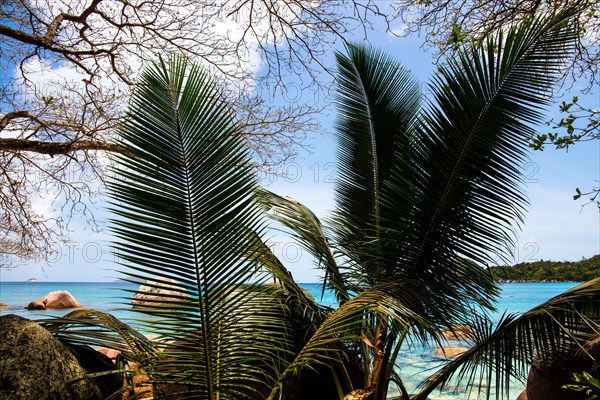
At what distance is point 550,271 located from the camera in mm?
6336

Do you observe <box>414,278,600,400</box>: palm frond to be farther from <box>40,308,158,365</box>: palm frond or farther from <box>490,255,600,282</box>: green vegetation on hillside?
<box>40,308,158,365</box>: palm frond

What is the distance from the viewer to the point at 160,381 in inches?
92.7

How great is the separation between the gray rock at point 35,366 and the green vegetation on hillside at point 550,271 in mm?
3023

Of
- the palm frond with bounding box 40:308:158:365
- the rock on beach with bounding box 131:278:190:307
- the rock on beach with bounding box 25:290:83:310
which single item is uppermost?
the rock on beach with bounding box 131:278:190:307

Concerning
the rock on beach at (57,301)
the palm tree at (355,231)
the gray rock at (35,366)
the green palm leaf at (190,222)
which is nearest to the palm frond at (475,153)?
the palm tree at (355,231)

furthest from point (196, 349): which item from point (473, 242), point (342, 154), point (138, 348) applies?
point (342, 154)

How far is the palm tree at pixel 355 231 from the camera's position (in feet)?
7.43

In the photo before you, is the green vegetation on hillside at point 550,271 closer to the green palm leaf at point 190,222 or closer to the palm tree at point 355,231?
the palm tree at point 355,231

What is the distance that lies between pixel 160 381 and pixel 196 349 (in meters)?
0.26

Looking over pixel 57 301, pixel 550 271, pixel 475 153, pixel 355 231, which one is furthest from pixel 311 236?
pixel 57 301

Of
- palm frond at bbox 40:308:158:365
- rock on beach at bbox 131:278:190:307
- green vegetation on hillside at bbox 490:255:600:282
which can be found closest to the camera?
rock on beach at bbox 131:278:190:307

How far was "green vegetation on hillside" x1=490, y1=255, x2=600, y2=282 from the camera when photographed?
3.63 metres

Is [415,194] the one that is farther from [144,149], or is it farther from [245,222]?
[144,149]

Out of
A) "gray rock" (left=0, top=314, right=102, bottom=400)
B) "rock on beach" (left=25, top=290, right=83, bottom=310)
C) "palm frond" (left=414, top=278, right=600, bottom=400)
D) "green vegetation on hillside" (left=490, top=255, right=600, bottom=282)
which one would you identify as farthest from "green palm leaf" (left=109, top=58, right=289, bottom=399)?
"rock on beach" (left=25, top=290, right=83, bottom=310)
